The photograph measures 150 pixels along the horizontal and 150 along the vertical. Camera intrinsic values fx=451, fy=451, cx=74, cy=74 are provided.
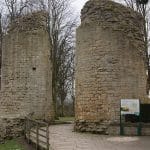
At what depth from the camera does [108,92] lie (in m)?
17.6

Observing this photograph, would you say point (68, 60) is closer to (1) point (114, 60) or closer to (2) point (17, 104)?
(2) point (17, 104)

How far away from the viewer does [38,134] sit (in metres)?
14.8

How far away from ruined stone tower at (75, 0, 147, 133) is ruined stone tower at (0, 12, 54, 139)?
3.18m

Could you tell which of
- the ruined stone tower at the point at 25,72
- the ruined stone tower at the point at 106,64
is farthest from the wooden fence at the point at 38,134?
the ruined stone tower at the point at 25,72

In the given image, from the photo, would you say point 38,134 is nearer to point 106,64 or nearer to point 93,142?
point 93,142

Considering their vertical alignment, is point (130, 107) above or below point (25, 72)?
below

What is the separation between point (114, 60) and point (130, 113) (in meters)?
2.19

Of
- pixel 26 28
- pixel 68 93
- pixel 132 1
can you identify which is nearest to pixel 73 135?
pixel 26 28

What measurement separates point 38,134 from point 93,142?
182cm

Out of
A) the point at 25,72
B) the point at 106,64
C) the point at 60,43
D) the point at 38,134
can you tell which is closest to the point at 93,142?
the point at 38,134

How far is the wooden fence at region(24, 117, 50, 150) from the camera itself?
44.9 feet

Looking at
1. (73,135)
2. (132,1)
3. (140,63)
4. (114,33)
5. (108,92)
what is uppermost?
(132,1)

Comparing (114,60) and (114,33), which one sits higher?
(114,33)

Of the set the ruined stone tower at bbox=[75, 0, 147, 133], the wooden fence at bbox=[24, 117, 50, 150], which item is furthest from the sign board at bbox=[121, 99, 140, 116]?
the wooden fence at bbox=[24, 117, 50, 150]
